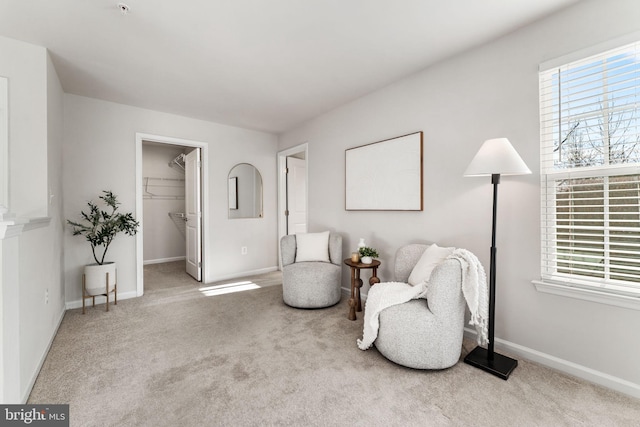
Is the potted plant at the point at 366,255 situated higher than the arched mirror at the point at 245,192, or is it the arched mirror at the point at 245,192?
the arched mirror at the point at 245,192

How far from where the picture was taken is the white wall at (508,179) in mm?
1760

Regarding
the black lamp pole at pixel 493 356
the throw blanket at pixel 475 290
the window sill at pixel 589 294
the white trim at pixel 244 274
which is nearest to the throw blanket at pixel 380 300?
the throw blanket at pixel 475 290

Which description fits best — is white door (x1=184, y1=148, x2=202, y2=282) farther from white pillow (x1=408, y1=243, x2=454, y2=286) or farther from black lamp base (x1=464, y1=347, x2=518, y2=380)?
black lamp base (x1=464, y1=347, x2=518, y2=380)

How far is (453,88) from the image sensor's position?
2498mm

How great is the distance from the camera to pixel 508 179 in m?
2.16

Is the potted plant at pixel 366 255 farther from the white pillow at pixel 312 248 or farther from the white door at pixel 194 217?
the white door at pixel 194 217

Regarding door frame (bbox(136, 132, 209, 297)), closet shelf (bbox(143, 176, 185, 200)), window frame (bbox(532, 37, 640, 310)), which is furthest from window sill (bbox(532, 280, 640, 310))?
closet shelf (bbox(143, 176, 185, 200))

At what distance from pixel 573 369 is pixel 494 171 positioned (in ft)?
4.66

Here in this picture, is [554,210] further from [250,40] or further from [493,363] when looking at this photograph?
[250,40]

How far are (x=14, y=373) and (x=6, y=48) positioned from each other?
2364 millimetres

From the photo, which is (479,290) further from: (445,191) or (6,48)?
(6,48)

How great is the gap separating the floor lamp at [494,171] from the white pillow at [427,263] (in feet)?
1.20

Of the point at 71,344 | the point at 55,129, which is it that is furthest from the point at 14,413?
the point at 55,129

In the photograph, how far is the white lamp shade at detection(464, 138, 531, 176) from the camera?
1.80m
